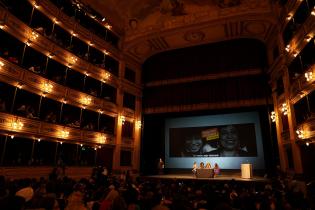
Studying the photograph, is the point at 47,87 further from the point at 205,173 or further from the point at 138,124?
the point at 205,173

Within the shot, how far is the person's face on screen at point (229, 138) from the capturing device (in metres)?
17.8

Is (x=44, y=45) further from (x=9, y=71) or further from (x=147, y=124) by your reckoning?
(x=147, y=124)

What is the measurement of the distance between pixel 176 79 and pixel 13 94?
1187 cm

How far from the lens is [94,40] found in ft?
53.7

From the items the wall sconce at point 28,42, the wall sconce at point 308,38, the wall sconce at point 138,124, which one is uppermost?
the wall sconce at point 28,42

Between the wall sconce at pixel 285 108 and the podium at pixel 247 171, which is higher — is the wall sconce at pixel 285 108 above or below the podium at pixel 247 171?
above

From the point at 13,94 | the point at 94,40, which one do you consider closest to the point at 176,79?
the point at 94,40

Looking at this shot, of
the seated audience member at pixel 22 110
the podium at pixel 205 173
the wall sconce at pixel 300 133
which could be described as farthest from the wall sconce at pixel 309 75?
the seated audience member at pixel 22 110

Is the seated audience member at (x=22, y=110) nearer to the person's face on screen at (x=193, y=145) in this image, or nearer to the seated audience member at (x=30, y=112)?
the seated audience member at (x=30, y=112)

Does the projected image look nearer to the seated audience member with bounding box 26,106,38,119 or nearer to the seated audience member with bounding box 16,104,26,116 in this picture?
the seated audience member with bounding box 26,106,38,119

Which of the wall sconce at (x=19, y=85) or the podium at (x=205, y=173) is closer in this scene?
the wall sconce at (x=19, y=85)

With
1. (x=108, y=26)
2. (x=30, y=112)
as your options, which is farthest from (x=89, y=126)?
(x=108, y=26)

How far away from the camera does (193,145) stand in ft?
63.1

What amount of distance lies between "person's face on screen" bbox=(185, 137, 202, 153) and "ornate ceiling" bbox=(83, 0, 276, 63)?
797 cm
